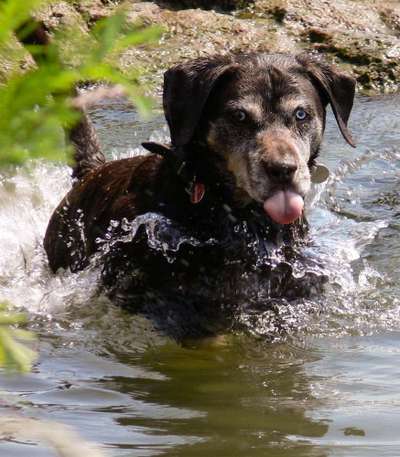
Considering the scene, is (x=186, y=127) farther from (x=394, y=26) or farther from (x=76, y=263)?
(x=394, y=26)

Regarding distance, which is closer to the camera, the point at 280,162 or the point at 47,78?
the point at 47,78

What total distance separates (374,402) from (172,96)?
2.09 meters

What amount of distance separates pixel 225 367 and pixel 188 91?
148cm

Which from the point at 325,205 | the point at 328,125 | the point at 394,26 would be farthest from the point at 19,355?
the point at 394,26

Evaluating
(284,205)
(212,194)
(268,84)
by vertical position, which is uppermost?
(268,84)

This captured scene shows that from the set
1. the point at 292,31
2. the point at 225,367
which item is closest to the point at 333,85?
the point at 225,367

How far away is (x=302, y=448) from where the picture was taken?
3.33 meters

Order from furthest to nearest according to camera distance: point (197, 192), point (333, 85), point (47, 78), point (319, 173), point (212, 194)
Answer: point (333, 85) → point (319, 173) → point (212, 194) → point (197, 192) → point (47, 78)

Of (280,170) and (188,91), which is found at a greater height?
(188,91)

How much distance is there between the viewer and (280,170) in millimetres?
4430

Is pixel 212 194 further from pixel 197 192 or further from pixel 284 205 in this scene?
pixel 284 205

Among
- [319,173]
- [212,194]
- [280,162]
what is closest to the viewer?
[280,162]

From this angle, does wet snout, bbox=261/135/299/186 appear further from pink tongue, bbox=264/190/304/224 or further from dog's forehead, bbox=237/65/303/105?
dog's forehead, bbox=237/65/303/105

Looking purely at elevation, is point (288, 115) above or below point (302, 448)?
above
